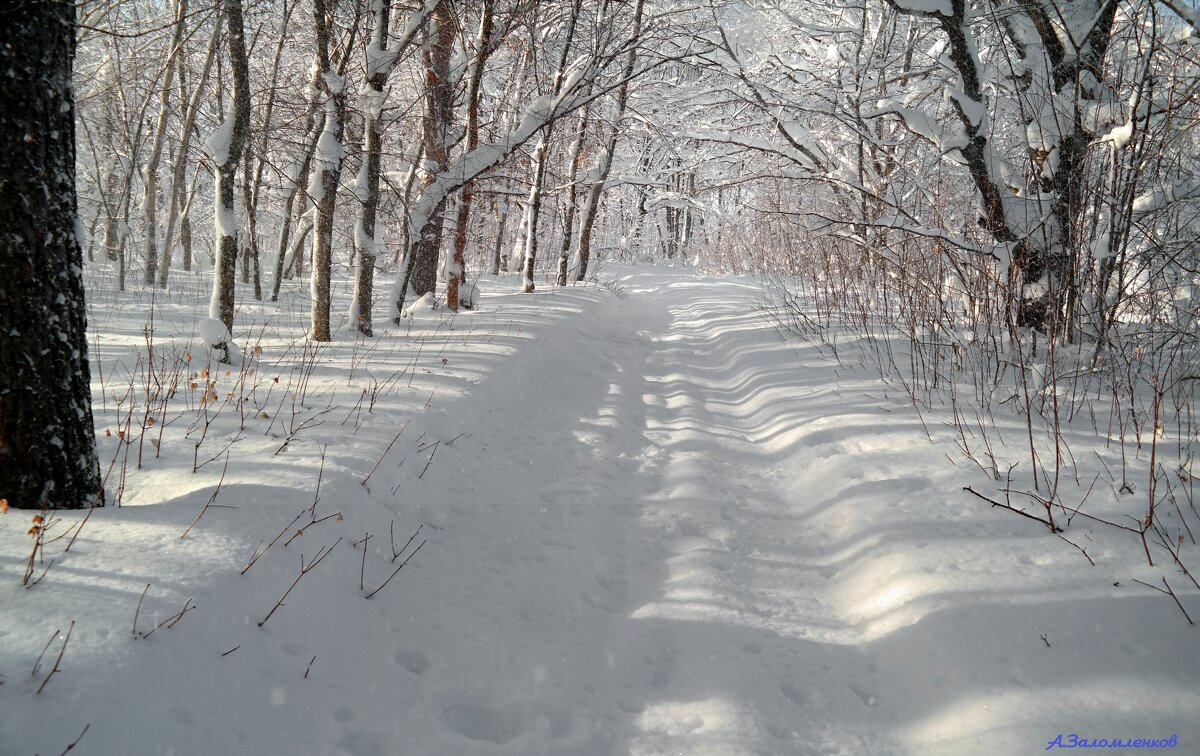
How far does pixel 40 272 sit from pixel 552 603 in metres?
2.89

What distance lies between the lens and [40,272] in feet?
9.10

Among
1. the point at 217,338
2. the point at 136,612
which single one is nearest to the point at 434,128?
the point at 217,338

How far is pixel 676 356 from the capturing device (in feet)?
33.0

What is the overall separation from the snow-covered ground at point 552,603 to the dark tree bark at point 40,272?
0.87ft

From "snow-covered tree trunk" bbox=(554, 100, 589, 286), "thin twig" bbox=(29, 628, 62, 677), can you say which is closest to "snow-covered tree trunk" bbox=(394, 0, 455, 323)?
"snow-covered tree trunk" bbox=(554, 100, 589, 286)

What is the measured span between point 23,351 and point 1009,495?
5.22 meters

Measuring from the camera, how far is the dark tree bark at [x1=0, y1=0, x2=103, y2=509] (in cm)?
266

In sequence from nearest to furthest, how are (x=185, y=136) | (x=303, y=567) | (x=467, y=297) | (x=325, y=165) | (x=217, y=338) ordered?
(x=303, y=567) → (x=217, y=338) → (x=325, y=165) → (x=467, y=297) → (x=185, y=136)

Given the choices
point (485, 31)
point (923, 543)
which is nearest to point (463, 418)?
point (923, 543)

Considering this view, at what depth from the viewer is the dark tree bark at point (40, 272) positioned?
2664 millimetres

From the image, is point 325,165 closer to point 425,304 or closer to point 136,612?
point 425,304

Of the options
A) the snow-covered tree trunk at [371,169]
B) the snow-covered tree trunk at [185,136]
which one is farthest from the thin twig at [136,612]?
the snow-covered tree trunk at [185,136]

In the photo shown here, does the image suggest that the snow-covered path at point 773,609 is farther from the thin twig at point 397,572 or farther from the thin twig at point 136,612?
the thin twig at point 136,612

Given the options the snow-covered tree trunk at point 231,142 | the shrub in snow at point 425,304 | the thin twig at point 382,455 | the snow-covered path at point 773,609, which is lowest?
the snow-covered path at point 773,609
